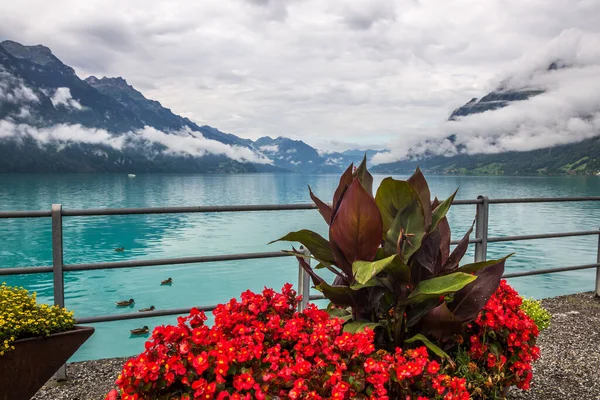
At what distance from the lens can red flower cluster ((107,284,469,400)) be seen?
167cm

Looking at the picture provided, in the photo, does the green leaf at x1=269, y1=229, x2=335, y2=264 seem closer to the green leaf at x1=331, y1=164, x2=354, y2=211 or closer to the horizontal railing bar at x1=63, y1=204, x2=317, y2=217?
the green leaf at x1=331, y1=164, x2=354, y2=211

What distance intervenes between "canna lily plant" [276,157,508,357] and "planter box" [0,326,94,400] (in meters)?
1.38

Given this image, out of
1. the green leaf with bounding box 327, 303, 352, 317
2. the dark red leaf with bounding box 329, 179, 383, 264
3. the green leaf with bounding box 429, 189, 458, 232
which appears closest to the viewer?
the dark red leaf with bounding box 329, 179, 383, 264

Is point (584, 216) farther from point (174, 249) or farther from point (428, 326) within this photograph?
point (428, 326)

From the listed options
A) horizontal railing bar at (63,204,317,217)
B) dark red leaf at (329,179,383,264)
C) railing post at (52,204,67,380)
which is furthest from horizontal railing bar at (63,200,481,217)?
dark red leaf at (329,179,383,264)

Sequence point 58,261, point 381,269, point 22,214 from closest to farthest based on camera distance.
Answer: point 381,269, point 22,214, point 58,261

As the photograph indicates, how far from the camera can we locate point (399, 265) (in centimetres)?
220

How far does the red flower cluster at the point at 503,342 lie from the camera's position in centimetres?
246

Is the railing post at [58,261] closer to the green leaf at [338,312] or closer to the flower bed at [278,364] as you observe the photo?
the flower bed at [278,364]

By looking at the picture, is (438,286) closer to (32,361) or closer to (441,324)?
(441,324)

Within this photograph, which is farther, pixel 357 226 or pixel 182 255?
pixel 182 255

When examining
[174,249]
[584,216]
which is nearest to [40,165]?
[174,249]

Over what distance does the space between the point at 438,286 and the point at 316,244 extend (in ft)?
2.08

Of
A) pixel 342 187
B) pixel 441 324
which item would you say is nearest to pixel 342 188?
pixel 342 187
